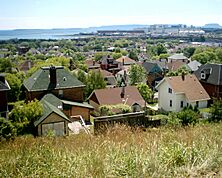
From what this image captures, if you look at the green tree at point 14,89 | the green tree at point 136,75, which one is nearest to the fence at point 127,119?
the green tree at point 14,89

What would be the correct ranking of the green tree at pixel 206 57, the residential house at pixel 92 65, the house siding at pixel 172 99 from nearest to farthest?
the house siding at pixel 172 99 → the residential house at pixel 92 65 → the green tree at pixel 206 57

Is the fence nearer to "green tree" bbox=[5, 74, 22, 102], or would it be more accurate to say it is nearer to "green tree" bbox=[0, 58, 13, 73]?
"green tree" bbox=[5, 74, 22, 102]

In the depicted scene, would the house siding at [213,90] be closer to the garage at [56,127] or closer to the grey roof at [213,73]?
the grey roof at [213,73]

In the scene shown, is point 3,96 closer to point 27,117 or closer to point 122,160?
point 27,117

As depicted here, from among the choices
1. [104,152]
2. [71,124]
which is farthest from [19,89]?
[104,152]

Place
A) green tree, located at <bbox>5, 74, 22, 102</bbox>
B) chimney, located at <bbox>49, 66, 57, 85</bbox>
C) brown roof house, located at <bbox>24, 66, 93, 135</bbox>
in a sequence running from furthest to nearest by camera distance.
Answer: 1. green tree, located at <bbox>5, 74, 22, 102</bbox>
2. chimney, located at <bbox>49, 66, 57, 85</bbox>
3. brown roof house, located at <bbox>24, 66, 93, 135</bbox>

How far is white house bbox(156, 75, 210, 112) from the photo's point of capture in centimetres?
2939

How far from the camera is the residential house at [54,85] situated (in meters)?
27.0

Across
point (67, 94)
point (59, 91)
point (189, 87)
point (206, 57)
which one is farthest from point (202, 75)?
point (206, 57)

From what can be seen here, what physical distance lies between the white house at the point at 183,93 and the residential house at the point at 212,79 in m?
1.28

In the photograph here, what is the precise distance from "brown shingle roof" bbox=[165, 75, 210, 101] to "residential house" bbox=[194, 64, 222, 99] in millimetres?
1229

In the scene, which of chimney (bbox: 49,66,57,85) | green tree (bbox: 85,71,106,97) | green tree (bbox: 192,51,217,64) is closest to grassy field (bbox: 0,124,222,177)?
chimney (bbox: 49,66,57,85)

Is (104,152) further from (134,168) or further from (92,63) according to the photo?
(92,63)

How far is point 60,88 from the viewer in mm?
27547
